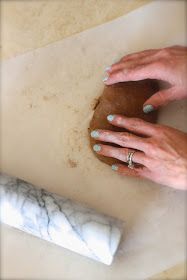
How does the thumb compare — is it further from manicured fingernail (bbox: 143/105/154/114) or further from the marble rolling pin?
the marble rolling pin

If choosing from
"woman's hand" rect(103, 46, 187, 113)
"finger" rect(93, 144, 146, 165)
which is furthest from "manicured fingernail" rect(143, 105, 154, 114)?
"finger" rect(93, 144, 146, 165)

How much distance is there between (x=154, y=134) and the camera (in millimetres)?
823

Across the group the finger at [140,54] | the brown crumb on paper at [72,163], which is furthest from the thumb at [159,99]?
the brown crumb on paper at [72,163]

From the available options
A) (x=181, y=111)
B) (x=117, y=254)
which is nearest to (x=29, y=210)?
(x=117, y=254)

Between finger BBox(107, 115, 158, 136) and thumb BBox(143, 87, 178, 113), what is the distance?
55 millimetres

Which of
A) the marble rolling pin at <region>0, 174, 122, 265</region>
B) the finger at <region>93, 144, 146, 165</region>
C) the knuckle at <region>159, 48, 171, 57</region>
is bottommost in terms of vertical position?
the marble rolling pin at <region>0, 174, 122, 265</region>

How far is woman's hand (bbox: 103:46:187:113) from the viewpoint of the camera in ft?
2.80

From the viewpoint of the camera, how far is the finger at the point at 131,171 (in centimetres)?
85

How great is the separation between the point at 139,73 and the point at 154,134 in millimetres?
160

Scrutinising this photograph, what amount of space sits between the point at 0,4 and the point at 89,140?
521 millimetres

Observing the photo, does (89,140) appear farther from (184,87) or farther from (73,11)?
(73,11)

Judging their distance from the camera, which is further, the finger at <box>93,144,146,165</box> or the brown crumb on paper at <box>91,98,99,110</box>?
the brown crumb on paper at <box>91,98,99,110</box>

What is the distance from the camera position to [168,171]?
81cm

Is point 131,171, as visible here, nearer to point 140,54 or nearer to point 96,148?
point 96,148
